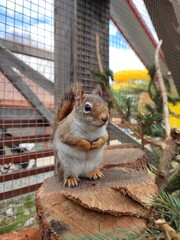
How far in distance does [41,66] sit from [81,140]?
112 cm

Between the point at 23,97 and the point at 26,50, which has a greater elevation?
the point at 26,50

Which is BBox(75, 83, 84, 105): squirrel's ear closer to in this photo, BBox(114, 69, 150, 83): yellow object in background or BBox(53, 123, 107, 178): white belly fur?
BBox(53, 123, 107, 178): white belly fur

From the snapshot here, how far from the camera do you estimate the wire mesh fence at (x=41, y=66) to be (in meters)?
1.67

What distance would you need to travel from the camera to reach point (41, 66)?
1.91 meters

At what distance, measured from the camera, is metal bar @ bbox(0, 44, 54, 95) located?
172 centimetres

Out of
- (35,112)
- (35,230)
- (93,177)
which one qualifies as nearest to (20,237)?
(35,230)

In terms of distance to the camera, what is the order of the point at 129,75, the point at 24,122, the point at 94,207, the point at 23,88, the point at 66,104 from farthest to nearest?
the point at 129,75 < the point at 24,122 < the point at 23,88 < the point at 66,104 < the point at 94,207

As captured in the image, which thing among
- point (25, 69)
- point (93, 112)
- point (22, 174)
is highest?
point (25, 69)

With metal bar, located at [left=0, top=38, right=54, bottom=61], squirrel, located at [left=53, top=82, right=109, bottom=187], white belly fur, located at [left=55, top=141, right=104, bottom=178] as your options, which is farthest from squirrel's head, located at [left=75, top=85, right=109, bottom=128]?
metal bar, located at [left=0, top=38, right=54, bottom=61]

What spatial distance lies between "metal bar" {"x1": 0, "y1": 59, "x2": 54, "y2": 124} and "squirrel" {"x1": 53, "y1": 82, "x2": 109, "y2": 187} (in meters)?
0.88

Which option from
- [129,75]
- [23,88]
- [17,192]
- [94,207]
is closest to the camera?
[94,207]

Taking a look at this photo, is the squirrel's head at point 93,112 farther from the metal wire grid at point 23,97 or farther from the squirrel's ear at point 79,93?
the metal wire grid at point 23,97

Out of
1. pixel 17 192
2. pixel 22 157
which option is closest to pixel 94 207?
pixel 17 192

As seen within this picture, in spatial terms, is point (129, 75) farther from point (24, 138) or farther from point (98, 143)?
point (98, 143)
